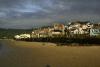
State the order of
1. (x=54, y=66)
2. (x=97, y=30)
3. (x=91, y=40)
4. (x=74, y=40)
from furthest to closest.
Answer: (x=97, y=30) < (x=74, y=40) < (x=91, y=40) < (x=54, y=66)

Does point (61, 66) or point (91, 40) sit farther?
point (91, 40)

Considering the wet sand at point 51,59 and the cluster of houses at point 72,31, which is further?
the cluster of houses at point 72,31

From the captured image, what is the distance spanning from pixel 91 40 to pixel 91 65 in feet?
123

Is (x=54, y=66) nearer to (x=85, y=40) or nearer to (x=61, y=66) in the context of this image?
(x=61, y=66)

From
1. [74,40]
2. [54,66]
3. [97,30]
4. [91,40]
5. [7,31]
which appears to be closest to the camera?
[54,66]

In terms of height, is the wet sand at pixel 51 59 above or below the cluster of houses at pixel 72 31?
below

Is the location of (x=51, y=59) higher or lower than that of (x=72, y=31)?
lower

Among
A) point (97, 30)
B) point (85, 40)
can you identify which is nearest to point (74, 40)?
point (85, 40)

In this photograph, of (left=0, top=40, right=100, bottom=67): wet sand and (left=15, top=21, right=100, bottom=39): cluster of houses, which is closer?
(left=0, top=40, right=100, bottom=67): wet sand

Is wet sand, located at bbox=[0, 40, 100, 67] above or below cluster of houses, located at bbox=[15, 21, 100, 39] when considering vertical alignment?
below

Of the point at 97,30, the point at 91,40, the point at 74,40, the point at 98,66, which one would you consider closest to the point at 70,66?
the point at 98,66

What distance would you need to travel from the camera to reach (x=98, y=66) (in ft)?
66.8

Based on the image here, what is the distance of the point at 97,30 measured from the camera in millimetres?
91000

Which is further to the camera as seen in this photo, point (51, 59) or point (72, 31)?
point (72, 31)
